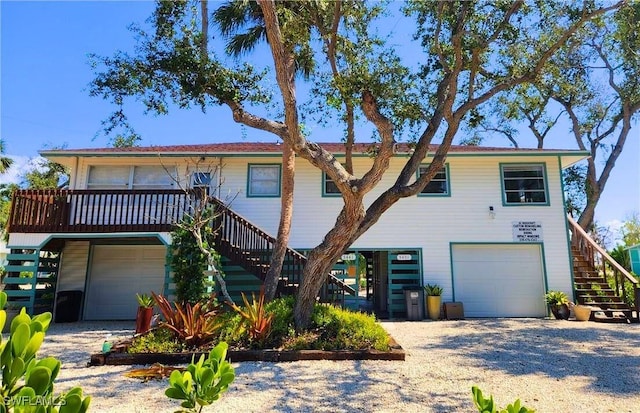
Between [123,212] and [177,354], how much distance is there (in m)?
6.76

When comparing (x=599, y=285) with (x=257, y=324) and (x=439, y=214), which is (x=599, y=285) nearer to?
(x=439, y=214)

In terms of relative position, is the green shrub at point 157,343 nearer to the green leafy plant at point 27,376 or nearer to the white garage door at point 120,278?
the green leafy plant at point 27,376

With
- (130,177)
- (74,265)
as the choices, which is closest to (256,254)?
(130,177)

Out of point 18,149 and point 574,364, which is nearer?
point 574,364

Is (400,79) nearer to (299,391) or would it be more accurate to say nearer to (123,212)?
(299,391)

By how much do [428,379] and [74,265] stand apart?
11.9 meters

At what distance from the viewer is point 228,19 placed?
11062 millimetres

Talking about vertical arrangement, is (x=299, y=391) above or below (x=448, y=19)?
below

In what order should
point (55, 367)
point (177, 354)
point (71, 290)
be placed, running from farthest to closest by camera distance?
point (71, 290)
point (177, 354)
point (55, 367)

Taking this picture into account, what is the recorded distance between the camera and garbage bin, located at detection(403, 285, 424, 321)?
11.8 m

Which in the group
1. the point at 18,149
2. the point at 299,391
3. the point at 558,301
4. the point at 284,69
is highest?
the point at 18,149

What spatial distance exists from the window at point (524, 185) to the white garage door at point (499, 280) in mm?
1509

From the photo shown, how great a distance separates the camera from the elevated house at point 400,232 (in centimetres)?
1238

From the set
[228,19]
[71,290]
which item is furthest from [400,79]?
[71,290]
